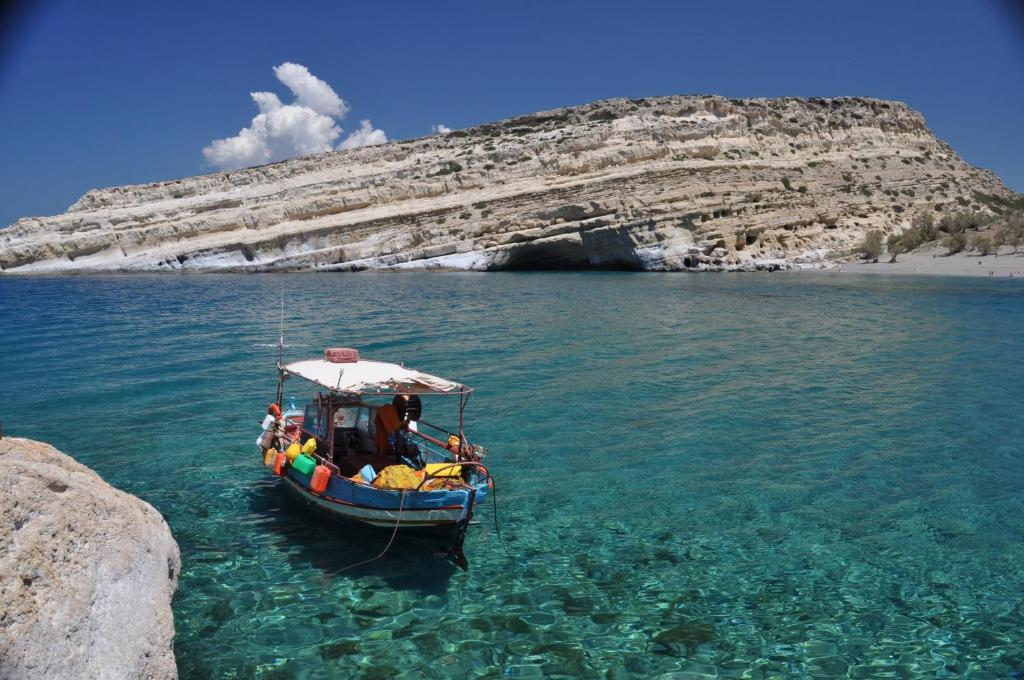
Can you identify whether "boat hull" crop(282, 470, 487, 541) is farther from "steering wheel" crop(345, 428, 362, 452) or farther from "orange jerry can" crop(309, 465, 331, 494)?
"steering wheel" crop(345, 428, 362, 452)

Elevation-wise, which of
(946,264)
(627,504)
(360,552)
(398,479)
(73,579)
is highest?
(946,264)

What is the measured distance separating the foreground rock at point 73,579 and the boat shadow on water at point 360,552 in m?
2.18

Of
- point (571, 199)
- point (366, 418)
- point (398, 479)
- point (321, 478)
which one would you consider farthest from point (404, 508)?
point (571, 199)

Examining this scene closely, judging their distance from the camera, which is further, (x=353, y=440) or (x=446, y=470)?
(x=353, y=440)

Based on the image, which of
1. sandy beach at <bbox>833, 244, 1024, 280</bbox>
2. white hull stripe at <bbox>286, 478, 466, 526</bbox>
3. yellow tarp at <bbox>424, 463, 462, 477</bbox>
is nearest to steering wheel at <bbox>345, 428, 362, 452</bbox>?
white hull stripe at <bbox>286, 478, 466, 526</bbox>

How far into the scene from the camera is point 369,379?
8594 mm

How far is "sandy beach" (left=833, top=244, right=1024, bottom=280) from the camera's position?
38.5 meters

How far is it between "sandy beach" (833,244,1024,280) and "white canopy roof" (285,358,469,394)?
1505 inches

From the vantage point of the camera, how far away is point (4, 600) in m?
3.92

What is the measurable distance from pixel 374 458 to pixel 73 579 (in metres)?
4.71

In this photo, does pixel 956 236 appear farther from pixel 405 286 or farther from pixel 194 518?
pixel 194 518

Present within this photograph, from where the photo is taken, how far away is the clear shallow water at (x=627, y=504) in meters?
6.06

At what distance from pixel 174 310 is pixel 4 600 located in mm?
26420

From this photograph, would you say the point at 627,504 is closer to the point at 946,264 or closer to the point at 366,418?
the point at 366,418
